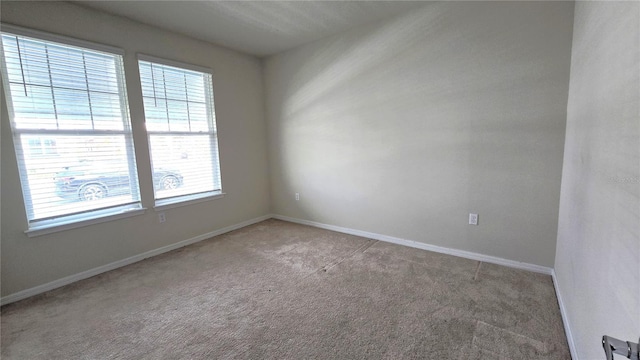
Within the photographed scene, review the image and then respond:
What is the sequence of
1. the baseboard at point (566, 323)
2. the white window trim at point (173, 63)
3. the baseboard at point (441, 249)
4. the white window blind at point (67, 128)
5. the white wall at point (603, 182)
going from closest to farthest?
the white wall at point (603, 182) → the baseboard at point (566, 323) → the white window blind at point (67, 128) → the baseboard at point (441, 249) → the white window trim at point (173, 63)

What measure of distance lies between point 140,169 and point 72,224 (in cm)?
77

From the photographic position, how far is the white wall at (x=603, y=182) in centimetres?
91

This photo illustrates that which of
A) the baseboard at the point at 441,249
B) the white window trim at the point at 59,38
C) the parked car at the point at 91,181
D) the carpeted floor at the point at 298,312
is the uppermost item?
the white window trim at the point at 59,38

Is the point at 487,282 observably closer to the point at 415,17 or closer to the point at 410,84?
the point at 410,84

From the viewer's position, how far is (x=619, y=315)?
0.94 meters

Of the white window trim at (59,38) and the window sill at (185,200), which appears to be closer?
the white window trim at (59,38)

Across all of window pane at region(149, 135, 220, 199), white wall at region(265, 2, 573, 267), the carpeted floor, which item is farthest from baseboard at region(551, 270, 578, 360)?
window pane at region(149, 135, 220, 199)

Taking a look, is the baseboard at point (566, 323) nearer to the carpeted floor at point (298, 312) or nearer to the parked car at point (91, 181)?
the carpeted floor at point (298, 312)

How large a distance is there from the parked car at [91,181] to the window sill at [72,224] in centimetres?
21

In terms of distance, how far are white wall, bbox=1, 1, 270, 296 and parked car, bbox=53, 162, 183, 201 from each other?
0.21 meters

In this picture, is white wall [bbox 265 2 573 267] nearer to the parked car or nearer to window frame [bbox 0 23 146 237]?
window frame [bbox 0 23 146 237]

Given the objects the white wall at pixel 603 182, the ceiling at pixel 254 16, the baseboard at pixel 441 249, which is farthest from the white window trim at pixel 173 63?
the white wall at pixel 603 182

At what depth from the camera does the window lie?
10.1 feet

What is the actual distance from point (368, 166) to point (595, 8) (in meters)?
2.22
